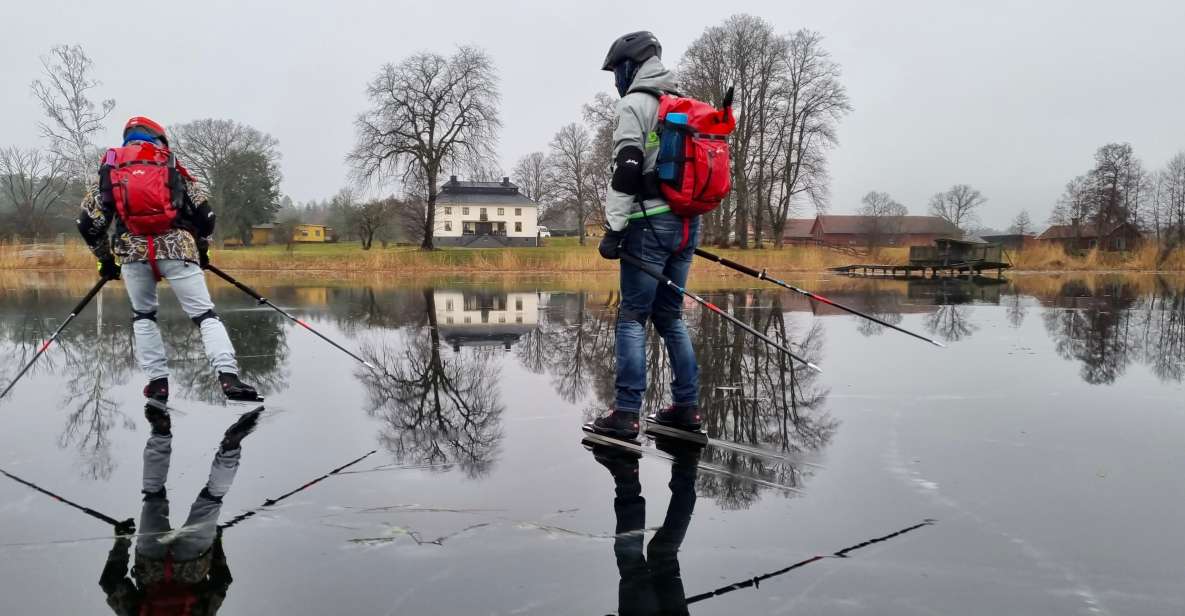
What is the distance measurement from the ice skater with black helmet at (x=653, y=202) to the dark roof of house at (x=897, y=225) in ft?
311

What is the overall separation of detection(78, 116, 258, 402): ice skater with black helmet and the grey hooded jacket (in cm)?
309

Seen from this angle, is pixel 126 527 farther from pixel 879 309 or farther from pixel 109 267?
pixel 879 309

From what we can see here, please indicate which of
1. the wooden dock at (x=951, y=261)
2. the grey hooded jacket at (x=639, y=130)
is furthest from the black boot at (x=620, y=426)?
the wooden dock at (x=951, y=261)

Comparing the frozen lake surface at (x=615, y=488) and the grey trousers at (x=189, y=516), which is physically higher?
the frozen lake surface at (x=615, y=488)

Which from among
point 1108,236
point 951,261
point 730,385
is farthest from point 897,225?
point 730,385

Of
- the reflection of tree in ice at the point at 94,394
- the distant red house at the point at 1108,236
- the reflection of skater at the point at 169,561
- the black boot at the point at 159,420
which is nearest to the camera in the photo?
the reflection of skater at the point at 169,561

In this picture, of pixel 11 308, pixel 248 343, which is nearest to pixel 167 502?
pixel 248 343

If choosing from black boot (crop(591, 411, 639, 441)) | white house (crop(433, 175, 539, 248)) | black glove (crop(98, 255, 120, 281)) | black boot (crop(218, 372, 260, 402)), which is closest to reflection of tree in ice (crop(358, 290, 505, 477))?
black boot (crop(591, 411, 639, 441))

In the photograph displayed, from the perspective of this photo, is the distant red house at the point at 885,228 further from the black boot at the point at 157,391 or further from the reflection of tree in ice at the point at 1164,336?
the black boot at the point at 157,391

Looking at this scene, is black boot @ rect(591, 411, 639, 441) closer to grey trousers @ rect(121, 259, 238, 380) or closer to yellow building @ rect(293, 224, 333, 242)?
grey trousers @ rect(121, 259, 238, 380)

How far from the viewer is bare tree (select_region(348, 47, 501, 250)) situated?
44.5 meters

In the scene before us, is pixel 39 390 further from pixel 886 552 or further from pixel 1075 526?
pixel 1075 526

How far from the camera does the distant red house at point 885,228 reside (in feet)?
305

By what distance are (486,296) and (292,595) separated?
15.2 m
